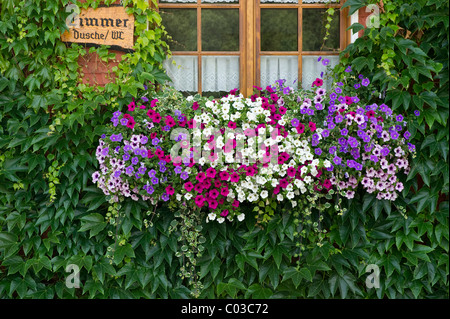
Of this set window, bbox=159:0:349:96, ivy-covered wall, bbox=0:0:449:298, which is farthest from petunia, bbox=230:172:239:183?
window, bbox=159:0:349:96

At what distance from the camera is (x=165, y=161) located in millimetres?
2764

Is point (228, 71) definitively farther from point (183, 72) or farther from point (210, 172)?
point (210, 172)

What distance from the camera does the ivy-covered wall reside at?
294cm

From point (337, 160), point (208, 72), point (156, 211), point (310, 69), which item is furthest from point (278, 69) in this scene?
point (156, 211)

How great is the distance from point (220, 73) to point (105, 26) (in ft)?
2.84

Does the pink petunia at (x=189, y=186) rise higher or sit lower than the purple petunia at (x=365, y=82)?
lower

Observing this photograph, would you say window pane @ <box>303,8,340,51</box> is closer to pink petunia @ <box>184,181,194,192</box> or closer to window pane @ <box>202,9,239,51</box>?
window pane @ <box>202,9,239,51</box>

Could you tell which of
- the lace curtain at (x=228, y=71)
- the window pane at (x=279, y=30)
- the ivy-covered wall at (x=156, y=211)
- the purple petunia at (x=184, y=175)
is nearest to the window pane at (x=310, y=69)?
the lace curtain at (x=228, y=71)

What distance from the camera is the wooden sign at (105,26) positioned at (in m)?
3.11

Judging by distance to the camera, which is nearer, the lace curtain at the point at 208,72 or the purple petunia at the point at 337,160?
the purple petunia at the point at 337,160

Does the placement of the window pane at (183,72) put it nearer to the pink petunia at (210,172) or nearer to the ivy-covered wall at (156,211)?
the ivy-covered wall at (156,211)

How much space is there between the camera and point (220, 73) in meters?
3.32

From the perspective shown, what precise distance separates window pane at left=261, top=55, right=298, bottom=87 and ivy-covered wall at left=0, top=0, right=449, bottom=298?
0.46 m

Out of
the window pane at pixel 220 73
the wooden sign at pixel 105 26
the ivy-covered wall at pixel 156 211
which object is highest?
the wooden sign at pixel 105 26
